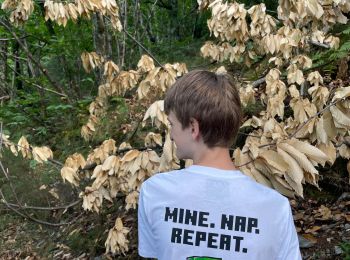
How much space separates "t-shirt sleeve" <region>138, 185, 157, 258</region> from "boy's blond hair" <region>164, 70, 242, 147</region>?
13.3 inches

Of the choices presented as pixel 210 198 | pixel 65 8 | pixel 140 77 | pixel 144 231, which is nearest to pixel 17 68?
pixel 140 77

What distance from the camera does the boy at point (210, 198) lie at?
1592mm

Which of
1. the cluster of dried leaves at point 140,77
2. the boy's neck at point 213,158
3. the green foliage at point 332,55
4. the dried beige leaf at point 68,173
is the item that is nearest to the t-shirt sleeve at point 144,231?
the boy's neck at point 213,158

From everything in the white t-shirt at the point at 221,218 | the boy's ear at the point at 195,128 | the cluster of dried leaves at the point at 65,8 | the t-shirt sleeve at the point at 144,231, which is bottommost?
the t-shirt sleeve at the point at 144,231

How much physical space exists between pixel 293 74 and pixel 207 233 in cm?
234

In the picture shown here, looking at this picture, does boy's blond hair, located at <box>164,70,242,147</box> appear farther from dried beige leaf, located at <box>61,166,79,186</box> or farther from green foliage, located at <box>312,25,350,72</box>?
green foliage, located at <box>312,25,350,72</box>

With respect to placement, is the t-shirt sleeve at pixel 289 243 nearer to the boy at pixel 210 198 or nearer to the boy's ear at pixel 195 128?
the boy at pixel 210 198

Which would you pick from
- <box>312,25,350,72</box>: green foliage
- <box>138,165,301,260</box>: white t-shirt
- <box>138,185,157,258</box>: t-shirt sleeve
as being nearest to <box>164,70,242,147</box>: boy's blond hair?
<box>138,165,301,260</box>: white t-shirt

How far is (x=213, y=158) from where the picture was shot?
1680 mm

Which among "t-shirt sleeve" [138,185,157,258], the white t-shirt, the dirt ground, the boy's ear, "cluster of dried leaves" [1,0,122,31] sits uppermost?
"cluster of dried leaves" [1,0,122,31]

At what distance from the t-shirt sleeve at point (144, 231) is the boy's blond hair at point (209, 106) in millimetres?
338

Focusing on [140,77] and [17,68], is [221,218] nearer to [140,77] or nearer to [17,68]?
[140,77]

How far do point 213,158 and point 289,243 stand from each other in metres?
0.42

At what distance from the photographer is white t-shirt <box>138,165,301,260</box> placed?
1589 millimetres
